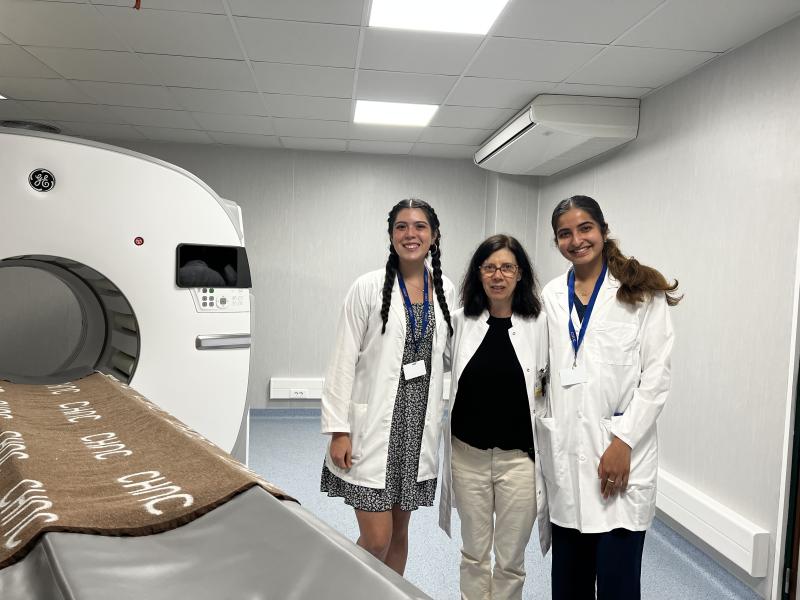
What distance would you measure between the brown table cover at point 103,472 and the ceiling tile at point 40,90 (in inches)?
103

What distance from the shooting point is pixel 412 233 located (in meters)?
1.75

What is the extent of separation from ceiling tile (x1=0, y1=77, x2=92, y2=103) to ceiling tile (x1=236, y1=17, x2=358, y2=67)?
4.54 ft

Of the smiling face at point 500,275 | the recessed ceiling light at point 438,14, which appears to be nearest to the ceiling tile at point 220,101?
the recessed ceiling light at point 438,14

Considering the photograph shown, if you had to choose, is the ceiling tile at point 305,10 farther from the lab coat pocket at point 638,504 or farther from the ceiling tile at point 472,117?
the lab coat pocket at point 638,504

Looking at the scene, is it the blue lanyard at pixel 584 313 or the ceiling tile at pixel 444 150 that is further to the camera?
the ceiling tile at pixel 444 150

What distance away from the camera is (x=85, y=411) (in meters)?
1.49

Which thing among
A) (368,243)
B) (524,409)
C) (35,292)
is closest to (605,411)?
(524,409)

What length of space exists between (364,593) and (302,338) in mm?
4699

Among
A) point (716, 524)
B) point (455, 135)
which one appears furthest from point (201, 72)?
point (716, 524)

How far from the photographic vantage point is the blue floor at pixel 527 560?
235cm

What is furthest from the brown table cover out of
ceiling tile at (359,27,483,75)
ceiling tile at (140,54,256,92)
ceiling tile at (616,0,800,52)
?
ceiling tile at (616,0,800,52)

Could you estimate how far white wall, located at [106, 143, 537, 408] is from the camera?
5.07m

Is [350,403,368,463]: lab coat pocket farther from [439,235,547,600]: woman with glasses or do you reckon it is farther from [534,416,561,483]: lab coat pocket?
[534,416,561,483]: lab coat pocket

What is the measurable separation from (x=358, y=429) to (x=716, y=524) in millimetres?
1742
